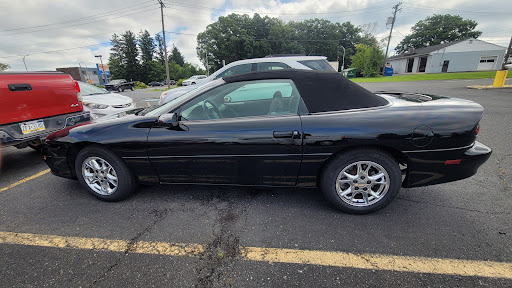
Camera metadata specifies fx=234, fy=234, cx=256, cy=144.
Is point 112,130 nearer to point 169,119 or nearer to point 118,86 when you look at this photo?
point 169,119

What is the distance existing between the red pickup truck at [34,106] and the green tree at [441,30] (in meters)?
80.8

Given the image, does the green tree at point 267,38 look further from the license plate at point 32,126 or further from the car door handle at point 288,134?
the car door handle at point 288,134

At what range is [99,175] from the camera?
2.66 metres

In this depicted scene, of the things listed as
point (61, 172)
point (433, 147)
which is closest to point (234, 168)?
point (433, 147)

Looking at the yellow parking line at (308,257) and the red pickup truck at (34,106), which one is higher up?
the red pickup truck at (34,106)

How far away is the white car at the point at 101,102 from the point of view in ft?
18.4

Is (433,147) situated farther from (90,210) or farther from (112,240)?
(90,210)

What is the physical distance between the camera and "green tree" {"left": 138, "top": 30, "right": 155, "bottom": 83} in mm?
62141

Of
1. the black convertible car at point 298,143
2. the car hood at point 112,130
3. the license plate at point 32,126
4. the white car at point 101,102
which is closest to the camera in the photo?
the black convertible car at point 298,143

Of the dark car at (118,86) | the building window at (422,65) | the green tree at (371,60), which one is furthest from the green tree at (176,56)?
the building window at (422,65)

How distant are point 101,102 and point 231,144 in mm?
5114

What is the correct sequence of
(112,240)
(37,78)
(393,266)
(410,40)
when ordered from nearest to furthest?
(393,266), (112,240), (37,78), (410,40)

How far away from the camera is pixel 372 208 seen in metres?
2.31

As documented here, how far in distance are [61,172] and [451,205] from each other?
14.6 feet
